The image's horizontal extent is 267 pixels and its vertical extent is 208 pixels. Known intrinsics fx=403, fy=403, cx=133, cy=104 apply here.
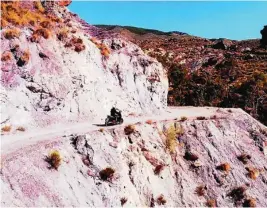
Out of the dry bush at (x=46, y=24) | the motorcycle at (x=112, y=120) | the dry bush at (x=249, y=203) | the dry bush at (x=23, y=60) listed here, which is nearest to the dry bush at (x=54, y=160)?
the motorcycle at (x=112, y=120)

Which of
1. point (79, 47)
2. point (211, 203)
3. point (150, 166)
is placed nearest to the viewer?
point (150, 166)

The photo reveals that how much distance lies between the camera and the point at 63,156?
998 inches

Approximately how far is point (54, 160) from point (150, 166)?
9.39 m

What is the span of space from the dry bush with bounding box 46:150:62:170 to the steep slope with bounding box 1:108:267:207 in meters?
0.24

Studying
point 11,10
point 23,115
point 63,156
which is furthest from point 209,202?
point 11,10

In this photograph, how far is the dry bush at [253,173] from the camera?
35875 mm

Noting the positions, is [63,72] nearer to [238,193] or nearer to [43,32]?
[43,32]

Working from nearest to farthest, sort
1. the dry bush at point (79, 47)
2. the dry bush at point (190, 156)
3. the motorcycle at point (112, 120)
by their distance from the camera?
1. the motorcycle at point (112, 120)
2. the dry bush at point (190, 156)
3. the dry bush at point (79, 47)

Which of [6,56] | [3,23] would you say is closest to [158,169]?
[6,56]

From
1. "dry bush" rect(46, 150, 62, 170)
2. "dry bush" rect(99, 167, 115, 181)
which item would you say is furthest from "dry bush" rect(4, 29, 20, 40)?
"dry bush" rect(99, 167, 115, 181)

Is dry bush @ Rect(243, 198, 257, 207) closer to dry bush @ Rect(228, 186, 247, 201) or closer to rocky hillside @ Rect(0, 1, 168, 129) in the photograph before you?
dry bush @ Rect(228, 186, 247, 201)

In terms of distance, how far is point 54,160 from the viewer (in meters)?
24.1

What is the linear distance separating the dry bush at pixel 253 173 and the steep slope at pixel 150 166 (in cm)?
9

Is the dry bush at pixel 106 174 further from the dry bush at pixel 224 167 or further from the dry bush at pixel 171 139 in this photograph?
the dry bush at pixel 224 167
